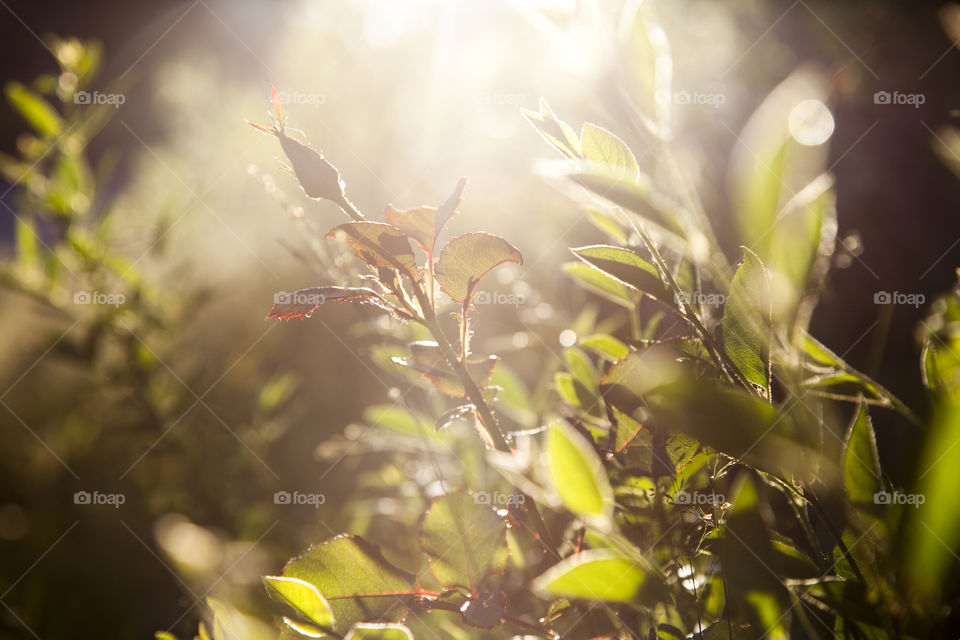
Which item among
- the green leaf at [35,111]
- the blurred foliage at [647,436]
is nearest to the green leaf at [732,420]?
the blurred foliage at [647,436]

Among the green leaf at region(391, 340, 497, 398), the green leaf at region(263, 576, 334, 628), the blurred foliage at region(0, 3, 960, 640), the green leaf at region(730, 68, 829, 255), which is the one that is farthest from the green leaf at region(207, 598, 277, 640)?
the green leaf at region(730, 68, 829, 255)

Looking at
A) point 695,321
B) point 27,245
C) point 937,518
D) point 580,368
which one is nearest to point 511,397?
point 580,368

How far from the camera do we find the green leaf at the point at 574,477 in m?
0.26

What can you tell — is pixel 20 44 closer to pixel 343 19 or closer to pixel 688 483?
pixel 343 19

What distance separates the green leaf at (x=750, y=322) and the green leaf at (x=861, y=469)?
5 cm

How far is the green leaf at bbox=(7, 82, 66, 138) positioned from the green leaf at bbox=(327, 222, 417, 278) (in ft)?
3.53

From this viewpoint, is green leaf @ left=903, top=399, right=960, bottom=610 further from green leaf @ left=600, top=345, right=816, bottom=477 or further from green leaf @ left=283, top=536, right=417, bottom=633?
green leaf @ left=283, top=536, right=417, bottom=633

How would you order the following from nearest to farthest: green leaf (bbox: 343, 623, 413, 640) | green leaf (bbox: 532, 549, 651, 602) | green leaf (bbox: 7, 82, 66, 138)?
green leaf (bbox: 532, 549, 651, 602) → green leaf (bbox: 343, 623, 413, 640) → green leaf (bbox: 7, 82, 66, 138)

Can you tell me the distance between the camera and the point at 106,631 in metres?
1.28

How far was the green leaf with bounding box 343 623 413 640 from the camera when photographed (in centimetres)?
35

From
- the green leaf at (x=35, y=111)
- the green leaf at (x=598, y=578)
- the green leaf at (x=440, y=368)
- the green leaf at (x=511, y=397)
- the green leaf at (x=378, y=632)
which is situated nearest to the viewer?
the green leaf at (x=598, y=578)

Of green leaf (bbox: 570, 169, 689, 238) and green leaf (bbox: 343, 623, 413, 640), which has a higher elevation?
green leaf (bbox: 570, 169, 689, 238)

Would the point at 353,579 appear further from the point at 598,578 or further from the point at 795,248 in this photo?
the point at 795,248

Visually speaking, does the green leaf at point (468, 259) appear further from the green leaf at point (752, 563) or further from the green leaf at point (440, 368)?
the green leaf at point (752, 563)
